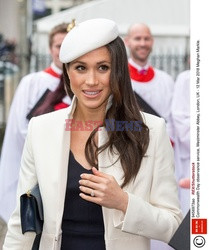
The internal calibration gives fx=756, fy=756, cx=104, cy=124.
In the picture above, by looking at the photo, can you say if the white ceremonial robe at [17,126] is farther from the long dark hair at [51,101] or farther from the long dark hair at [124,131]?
the long dark hair at [124,131]

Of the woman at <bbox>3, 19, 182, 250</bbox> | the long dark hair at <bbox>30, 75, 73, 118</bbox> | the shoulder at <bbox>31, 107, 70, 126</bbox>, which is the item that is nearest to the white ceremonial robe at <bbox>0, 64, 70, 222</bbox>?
the long dark hair at <bbox>30, 75, 73, 118</bbox>

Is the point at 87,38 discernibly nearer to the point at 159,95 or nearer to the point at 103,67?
the point at 103,67

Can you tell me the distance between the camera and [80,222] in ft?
9.84

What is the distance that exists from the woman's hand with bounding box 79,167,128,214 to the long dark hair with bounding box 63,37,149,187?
155 mm

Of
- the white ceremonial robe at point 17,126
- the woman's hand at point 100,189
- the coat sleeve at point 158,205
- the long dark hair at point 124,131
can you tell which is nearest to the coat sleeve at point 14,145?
the white ceremonial robe at point 17,126

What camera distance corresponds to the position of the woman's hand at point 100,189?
2.75 meters

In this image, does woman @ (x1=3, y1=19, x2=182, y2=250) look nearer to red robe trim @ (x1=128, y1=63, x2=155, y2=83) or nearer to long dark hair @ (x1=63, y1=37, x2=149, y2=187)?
long dark hair @ (x1=63, y1=37, x2=149, y2=187)

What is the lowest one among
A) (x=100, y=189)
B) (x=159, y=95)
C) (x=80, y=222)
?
(x=80, y=222)

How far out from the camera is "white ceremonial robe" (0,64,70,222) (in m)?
5.95

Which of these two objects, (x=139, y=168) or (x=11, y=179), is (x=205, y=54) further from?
(x=11, y=179)

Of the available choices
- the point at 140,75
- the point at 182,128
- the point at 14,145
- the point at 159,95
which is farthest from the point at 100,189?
the point at 140,75

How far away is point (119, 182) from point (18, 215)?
1.54ft

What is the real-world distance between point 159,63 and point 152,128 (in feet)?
36.6

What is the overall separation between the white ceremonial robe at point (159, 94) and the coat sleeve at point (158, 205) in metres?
3.26
